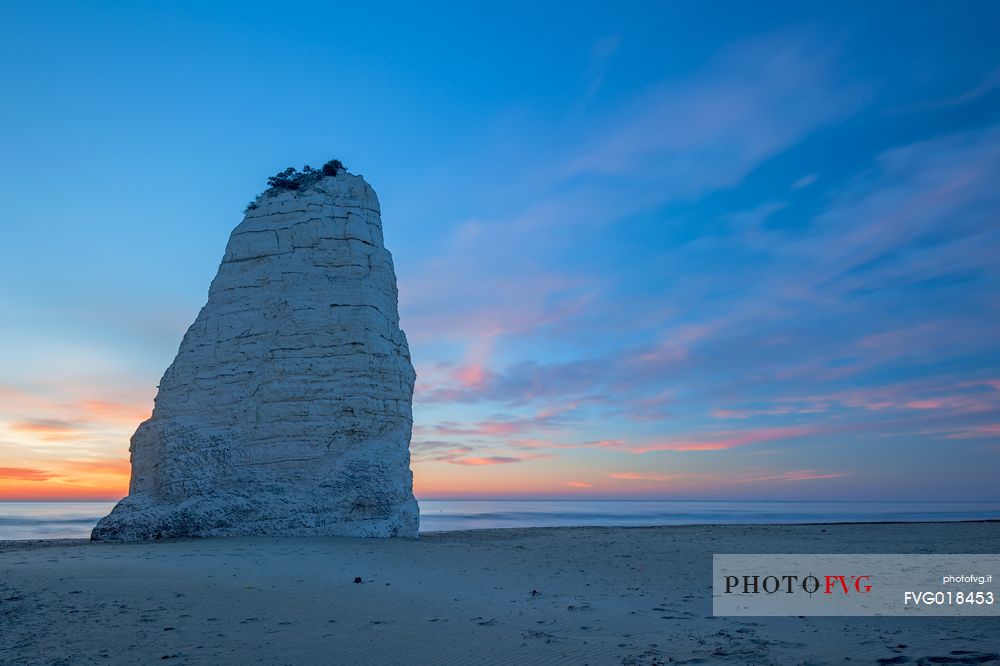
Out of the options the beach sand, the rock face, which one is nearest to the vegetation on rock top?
the rock face

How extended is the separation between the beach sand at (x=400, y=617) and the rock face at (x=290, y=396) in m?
3.42

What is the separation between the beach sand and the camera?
5.79 meters

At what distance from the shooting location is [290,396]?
17.6 m

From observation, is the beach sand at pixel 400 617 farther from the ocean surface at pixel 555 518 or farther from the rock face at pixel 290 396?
the ocean surface at pixel 555 518

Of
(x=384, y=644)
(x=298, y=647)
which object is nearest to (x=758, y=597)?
(x=384, y=644)

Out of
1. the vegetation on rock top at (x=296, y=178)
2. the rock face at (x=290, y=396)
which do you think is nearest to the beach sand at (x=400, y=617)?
the rock face at (x=290, y=396)

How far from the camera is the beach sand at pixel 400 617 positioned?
5785 millimetres

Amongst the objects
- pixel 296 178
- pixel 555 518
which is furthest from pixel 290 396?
pixel 555 518

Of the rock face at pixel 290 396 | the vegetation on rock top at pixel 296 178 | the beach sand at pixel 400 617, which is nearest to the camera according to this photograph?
the beach sand at pixel 400 617

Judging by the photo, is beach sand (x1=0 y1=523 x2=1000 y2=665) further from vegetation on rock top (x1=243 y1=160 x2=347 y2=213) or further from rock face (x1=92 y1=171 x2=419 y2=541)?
vegetation on rock top (x1=243 y1=160 x2=347 y2=213)

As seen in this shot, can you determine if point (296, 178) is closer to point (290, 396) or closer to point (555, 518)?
point (290, 396)

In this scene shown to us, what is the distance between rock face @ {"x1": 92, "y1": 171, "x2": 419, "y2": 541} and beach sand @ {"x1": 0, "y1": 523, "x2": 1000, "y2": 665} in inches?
135

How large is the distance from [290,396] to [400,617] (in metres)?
11.4

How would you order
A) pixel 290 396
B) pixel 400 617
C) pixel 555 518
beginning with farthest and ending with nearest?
pixel 555 518, pixel 290 396, pixel 400 617
